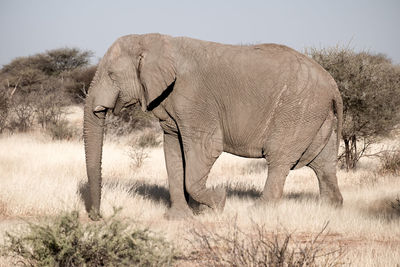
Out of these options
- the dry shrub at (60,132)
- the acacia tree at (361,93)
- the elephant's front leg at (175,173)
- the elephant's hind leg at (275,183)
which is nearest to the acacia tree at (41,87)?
the dry shrub at (60,132)

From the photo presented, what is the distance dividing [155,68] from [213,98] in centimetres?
92

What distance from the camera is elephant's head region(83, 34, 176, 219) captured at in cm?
709

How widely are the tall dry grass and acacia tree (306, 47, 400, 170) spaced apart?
108 cm

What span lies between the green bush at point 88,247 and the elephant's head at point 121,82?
7.27 ft

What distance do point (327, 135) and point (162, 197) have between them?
321 cm

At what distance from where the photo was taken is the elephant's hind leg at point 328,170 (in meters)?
8.24

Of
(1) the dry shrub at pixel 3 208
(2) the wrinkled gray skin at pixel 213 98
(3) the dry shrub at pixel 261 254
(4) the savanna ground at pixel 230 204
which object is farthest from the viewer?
(1) the dry shrub at pixel 3 208

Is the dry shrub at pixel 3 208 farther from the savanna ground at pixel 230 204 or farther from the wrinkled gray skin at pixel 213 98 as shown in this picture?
the wrinkled gray skin at pixel 213 98

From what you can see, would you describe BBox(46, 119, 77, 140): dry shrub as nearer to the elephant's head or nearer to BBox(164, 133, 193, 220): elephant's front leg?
BBox(164, 133, 193, 220): elephant's front leg

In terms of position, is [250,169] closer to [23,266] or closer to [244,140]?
[244,140]

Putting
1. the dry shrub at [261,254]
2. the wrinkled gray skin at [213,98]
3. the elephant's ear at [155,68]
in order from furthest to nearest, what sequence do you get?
the wrinkled gray skin at [213,98], the elephant's ear at [155,68], the dry shrub at [261,254]

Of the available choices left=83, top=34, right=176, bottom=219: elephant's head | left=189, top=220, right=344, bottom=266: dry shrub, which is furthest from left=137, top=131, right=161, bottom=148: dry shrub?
left=189, top=220, right=344, bottom=266: dry shrub

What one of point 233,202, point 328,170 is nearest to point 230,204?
point 233,202

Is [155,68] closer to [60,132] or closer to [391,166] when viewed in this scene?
[391,166]
